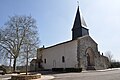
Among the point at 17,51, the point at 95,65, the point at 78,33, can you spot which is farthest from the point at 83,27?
the point at 17,51

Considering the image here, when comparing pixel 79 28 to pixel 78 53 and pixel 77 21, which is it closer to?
pixel 77 21

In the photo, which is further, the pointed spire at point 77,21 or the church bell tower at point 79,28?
the pointed spire at point 77,21

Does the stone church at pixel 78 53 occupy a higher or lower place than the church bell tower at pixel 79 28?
lower

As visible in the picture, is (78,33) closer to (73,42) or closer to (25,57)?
(73,42)

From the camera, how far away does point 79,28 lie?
144ft

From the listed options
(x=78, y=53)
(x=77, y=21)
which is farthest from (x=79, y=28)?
(x=78, y=53)

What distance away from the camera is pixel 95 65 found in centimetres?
4325

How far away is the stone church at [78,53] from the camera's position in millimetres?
40062

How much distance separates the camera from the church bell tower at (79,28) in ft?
142

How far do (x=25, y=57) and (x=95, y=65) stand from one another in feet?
74.1

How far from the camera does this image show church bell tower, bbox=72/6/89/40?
43.4 m

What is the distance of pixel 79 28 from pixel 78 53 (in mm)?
7164

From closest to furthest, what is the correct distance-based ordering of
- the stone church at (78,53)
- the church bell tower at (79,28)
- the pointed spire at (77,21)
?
1. the stone church at (78,53)
2. the church bell tower at (79,28)
3. the pointed spire at (77,21)

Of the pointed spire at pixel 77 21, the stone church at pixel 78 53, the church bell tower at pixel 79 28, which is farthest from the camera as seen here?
the pointed spire at pixel 77 21
